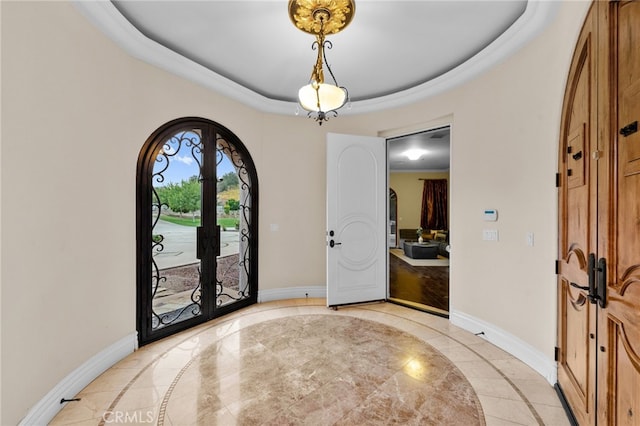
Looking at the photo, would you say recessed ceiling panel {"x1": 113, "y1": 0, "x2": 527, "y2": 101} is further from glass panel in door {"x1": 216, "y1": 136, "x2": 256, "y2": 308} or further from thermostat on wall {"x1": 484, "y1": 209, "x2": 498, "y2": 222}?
thermostat on wall {"x1": 484, "y1": 209, "x2": 498, "y2": 222}

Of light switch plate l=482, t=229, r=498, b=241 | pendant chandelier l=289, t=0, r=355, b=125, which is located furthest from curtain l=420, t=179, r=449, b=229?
pendant chandelier l=289, t=0, r=355, b=125

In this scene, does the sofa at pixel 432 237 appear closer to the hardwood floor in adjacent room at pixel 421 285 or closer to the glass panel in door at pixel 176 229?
the hardwood floor in adjacent room at pixel 421 285

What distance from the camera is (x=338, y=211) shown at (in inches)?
147

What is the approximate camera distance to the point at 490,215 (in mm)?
2758

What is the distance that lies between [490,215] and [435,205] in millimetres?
7822

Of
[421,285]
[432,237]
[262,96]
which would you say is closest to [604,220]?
[262,96]

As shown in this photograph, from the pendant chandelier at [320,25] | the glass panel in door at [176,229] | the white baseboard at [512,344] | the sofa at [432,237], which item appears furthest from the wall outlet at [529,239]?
the sofa at [432,237]

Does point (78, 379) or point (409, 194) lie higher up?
point (409, 194)

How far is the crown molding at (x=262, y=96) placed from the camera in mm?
2053

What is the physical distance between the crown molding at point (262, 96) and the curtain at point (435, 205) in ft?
23.5

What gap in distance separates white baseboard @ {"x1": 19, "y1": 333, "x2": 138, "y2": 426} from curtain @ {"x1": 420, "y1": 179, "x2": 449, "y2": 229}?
9.65 m

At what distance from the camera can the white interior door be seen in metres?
3.70

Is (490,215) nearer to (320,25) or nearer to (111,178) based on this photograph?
(320,25)

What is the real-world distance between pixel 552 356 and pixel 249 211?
347cm
